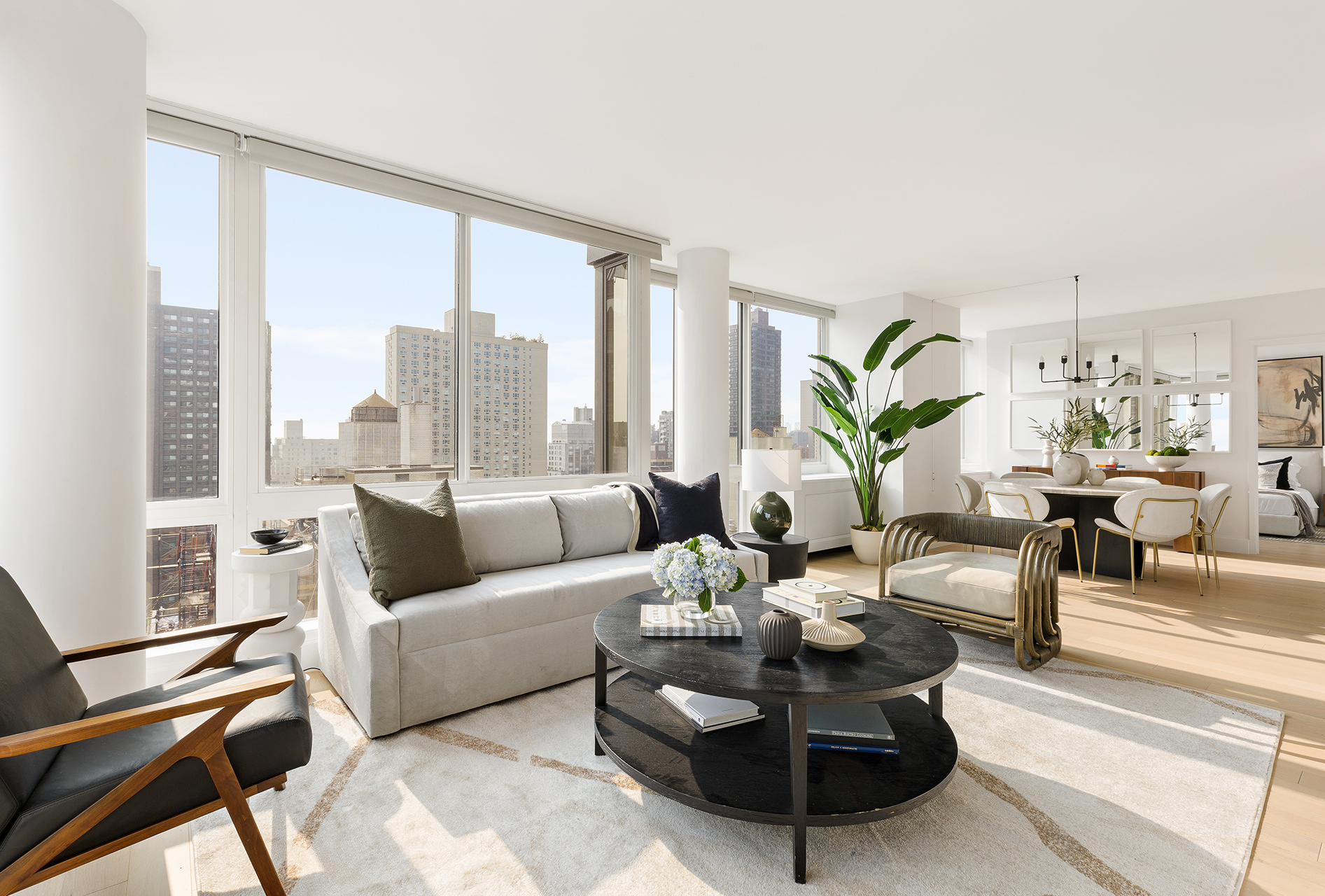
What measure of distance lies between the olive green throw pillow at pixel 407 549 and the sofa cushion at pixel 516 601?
0.05m

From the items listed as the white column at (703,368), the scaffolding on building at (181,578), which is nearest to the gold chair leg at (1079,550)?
the white column at (703,368)

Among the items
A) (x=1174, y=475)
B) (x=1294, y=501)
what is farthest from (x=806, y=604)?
(x=1294, y=501)

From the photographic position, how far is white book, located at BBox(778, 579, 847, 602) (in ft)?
6.75

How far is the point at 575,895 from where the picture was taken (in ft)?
5.00

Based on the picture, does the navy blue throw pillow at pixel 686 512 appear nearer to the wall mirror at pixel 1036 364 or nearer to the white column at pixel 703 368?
the white column at pixel 703 368

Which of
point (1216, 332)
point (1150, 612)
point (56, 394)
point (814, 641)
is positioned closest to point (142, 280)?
point (56, 394)

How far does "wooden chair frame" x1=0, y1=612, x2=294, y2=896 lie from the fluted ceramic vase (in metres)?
1.41

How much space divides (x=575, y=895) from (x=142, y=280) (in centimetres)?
252

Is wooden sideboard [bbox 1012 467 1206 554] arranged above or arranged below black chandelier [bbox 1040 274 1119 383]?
below

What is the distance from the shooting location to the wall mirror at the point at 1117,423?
22.6 feet

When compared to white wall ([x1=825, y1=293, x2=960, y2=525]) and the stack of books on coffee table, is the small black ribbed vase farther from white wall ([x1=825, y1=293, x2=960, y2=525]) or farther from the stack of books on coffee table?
white wall ([x1=825, y1=293, x2=960, y2=525])

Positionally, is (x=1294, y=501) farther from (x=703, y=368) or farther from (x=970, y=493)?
(x=703, y=368)

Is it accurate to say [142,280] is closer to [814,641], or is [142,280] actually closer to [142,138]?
[142,138]

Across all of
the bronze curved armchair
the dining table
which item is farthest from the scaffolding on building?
the dining table
